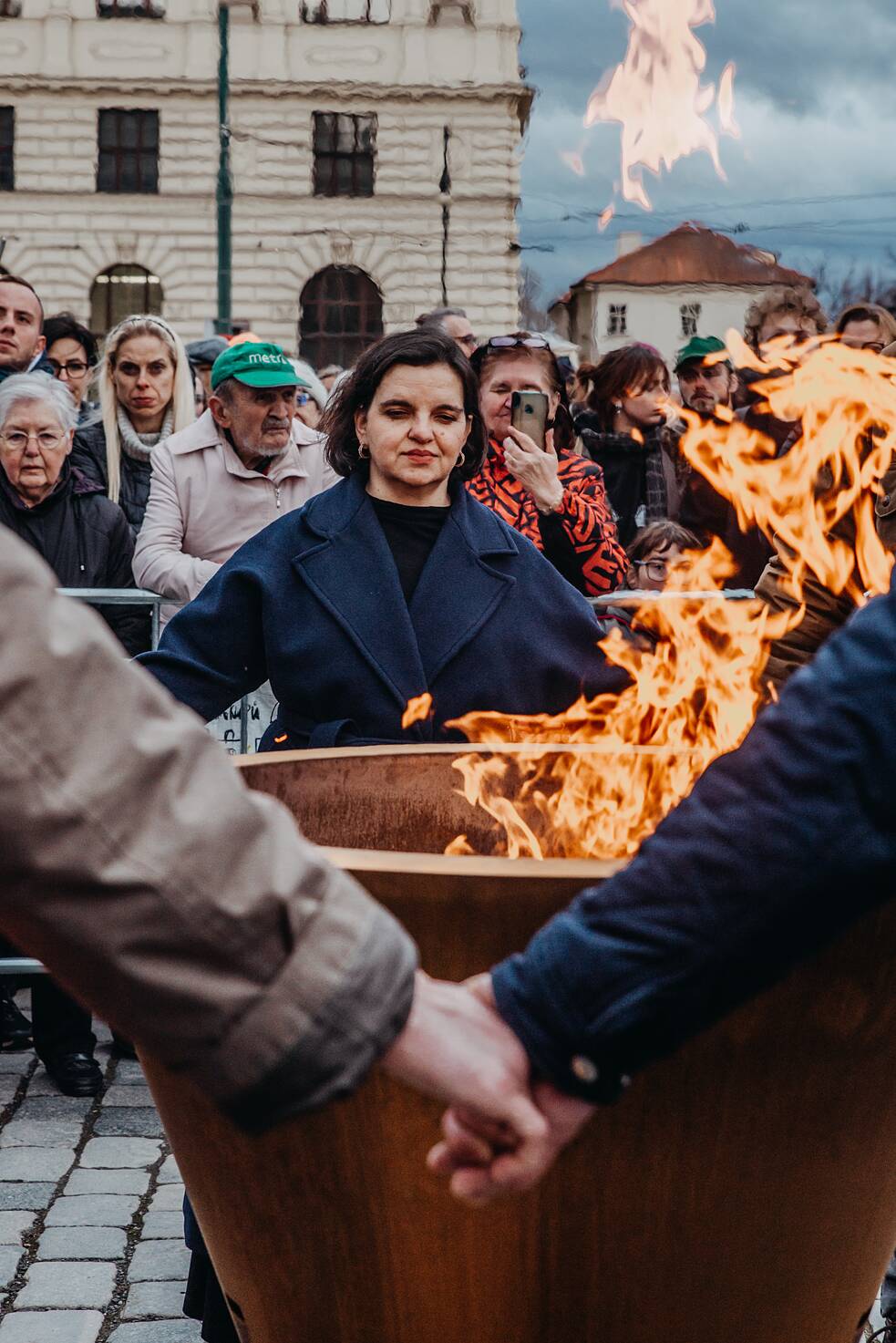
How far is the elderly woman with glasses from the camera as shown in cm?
535

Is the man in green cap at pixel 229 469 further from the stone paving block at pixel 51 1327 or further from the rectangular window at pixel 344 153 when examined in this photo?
the rectangular window at pixel 344 153

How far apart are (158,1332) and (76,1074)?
1.54 metres

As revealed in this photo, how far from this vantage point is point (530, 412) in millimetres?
4637

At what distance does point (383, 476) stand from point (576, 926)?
193 cm

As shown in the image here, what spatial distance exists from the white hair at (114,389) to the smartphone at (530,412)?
5.90ft

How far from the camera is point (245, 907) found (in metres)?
1.42

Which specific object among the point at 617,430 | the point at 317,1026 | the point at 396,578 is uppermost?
the point at 617,430

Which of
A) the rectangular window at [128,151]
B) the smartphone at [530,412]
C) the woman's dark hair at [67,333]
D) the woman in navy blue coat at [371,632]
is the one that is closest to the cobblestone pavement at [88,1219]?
the woman in navy blue coat at [371,632]

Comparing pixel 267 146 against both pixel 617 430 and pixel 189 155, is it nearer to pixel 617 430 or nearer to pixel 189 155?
pixel 189 155

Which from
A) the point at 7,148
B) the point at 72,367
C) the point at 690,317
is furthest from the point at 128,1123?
the point at 690,317

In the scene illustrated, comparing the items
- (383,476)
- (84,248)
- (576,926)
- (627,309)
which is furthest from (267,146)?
(576,926)

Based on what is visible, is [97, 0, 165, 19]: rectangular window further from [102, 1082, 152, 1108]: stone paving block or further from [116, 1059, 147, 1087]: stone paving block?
[102, 1082, 152, 1108]: stone paving block

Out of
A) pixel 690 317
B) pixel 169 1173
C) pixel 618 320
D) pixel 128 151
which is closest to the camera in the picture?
pixel 169 1173

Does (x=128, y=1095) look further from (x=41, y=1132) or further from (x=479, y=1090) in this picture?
(x=479, y=1090)
